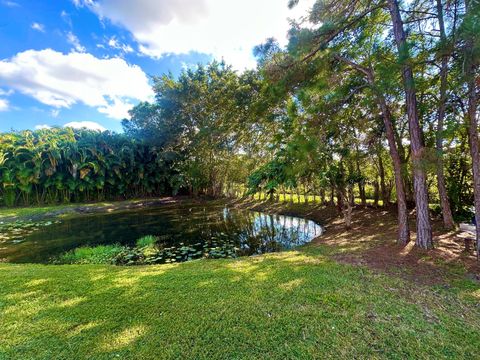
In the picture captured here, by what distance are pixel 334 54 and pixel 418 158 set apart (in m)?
2.85

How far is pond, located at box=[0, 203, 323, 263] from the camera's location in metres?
6.91

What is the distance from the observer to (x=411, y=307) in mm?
2871

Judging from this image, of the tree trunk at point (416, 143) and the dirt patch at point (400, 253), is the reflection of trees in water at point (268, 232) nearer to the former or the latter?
the dirt patch at point (400, 253)

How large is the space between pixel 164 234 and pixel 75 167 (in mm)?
11961

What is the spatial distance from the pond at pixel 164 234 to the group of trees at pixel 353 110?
73.0 inches

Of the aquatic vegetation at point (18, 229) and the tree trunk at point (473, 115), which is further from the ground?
the tree trunk at point (473, 115)

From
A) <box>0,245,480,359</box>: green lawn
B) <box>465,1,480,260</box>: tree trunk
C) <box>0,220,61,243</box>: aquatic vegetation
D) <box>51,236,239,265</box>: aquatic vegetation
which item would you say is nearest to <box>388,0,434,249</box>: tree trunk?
<box>465,1,480,260</box>: tree trunk

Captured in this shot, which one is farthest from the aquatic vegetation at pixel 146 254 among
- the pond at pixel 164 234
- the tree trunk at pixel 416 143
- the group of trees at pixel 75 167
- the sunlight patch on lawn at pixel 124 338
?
the group of trees at pixel 75 167

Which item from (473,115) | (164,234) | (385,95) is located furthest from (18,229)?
(473,115)

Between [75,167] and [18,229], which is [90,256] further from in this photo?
[75,167]

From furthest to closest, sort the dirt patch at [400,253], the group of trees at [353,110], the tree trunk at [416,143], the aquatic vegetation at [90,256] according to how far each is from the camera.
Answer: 1. the aquatic vegetation at [90,256]
2. the tree trunk at [416,143]
3. the group of trees at [353,110]
4. the dirt patch at [400,253]

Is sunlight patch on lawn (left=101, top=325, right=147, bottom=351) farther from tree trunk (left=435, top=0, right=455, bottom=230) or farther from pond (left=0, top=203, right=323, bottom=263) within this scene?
tree trunk (left=435, top=0, right=455, bottom=230)

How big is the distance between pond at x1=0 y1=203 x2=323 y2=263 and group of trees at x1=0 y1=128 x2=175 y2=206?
6.05m

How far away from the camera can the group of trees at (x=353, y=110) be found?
436 centimetres
